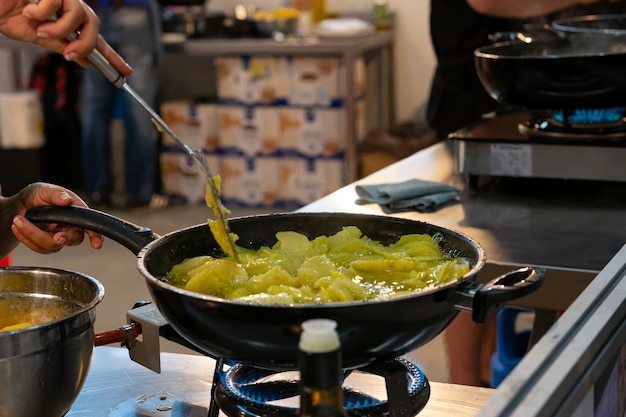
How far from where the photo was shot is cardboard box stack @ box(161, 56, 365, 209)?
546cm

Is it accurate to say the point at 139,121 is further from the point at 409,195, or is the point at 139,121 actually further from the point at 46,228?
the point at 46,228

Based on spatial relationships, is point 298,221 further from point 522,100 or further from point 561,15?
point 561,15

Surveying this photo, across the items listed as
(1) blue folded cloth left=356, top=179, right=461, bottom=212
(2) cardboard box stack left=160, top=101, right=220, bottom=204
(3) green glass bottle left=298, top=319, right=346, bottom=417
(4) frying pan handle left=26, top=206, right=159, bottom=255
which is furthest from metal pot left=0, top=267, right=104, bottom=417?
(2) cardboard box stack left=160, top=101, right=220, bottom=204

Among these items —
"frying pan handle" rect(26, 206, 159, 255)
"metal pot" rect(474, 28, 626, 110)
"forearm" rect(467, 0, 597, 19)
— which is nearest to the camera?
"frying pan handle" rect(26, 206, 159, 255)

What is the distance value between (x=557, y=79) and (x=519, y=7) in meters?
0.61

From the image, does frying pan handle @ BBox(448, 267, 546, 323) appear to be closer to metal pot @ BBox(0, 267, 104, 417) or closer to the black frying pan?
metal pot @ BBox(0, 267, 104, 417)

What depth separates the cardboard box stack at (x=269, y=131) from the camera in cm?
546

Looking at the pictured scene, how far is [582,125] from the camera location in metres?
2.02

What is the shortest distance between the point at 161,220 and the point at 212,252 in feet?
14.3

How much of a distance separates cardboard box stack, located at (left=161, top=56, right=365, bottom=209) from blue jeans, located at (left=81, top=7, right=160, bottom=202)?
22 cm

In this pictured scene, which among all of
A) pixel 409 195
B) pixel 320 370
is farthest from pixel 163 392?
pixel 409 195

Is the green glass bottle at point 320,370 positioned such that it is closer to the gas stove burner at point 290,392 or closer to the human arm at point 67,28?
the gas stove burner at point 290,392

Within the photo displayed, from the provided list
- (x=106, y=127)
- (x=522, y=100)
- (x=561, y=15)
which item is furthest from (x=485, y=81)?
(x=106, y=127)

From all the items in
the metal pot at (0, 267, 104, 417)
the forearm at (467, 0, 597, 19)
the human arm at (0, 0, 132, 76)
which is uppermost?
the human arm at (0, 0, 132, 76)
